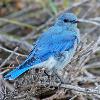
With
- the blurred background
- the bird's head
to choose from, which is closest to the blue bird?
the bird's head

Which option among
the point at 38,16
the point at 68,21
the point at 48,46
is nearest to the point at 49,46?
the point at 48,46

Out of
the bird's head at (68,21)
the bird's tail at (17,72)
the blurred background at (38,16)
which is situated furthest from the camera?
the blurred background at (38,16)

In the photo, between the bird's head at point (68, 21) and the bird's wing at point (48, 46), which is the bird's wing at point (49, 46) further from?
the bird's head at point (68, 21)

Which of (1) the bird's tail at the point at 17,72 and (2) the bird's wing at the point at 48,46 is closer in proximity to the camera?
(1) the bird's tail at the point at 17,72

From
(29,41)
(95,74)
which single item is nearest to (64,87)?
(95,74)

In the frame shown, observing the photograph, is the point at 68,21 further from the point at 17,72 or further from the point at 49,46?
the point at 17,72

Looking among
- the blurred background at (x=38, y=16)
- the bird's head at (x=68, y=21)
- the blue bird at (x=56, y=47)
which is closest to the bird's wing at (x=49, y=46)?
the blue bird at (x=56, y=47)

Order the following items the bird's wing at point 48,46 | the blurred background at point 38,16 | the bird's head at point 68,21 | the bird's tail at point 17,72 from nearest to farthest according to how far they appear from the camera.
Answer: the bird's tail at point 17,72, the bird's wing at point 48,46, the bird's head at point 68,21, the blurred background at point 38,16

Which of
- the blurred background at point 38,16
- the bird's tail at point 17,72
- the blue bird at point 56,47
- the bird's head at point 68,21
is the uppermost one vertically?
the blurred background at point 38,16
